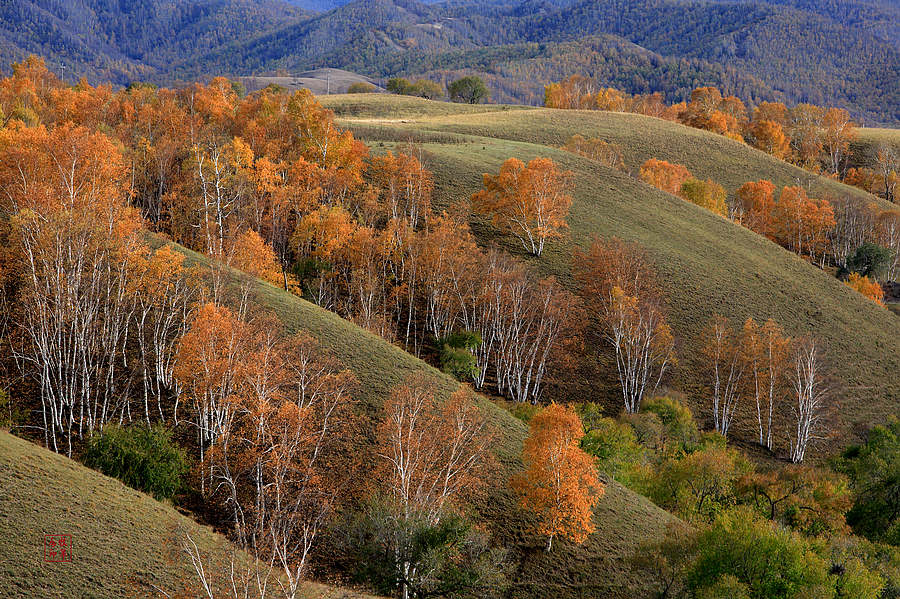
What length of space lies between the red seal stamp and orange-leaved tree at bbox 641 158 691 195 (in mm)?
107206

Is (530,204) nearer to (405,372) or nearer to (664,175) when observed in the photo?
(405,372)

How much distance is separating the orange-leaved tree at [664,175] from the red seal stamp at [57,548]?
352 ft

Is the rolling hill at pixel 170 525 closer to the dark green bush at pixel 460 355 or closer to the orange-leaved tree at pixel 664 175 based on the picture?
the dark green bush at pixel 460 355

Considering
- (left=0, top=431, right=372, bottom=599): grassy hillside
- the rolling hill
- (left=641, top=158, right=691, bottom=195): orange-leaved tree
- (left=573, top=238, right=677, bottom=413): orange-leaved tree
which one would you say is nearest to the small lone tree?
(left=573, top=238, right=677, bottom=413): orange-leaved tree

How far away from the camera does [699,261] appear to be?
89.6 metres

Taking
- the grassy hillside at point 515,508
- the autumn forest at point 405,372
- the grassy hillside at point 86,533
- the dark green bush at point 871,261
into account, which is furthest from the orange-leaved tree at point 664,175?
the grassy hillside at point 86,533

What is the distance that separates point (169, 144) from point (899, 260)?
394ft

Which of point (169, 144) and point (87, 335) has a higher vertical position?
point (169, 144)

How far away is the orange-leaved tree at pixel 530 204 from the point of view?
87125 mm

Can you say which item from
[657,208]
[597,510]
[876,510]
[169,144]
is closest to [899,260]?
[657,208]

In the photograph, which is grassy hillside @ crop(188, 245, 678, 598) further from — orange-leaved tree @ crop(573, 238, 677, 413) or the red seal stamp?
orange-leaved tree @ crop(573, 238, 677, 413)

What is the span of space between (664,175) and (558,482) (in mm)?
93096

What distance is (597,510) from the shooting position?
44.8 metres

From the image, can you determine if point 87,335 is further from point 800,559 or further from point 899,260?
point 899,260
